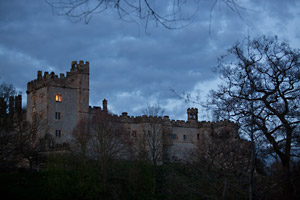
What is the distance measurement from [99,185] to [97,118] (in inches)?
514

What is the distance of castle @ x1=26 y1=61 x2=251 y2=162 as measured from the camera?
40.7m

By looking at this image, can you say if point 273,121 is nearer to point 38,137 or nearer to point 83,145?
point 83,145

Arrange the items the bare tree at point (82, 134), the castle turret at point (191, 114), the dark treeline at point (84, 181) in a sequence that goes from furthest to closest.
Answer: the castle turret at point (191, 114) → the bare tree at point (82, 134) → the dark treeline at point (84, 181)

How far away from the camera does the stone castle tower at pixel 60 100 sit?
133 feet

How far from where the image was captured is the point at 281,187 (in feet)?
38.0

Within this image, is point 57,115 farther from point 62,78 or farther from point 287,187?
point 287,187

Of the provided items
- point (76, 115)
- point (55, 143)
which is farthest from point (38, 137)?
point (76, 115)

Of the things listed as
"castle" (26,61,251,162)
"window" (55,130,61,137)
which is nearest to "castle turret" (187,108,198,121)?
"castle" (26,61,251,162)

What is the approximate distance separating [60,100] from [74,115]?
2139 millimetres

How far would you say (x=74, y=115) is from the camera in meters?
41.9

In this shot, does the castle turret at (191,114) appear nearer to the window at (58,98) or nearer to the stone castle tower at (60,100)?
the stone castle tower at (60,100)

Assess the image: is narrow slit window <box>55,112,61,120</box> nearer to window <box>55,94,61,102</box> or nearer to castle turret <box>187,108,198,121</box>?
window <box>55,94,61,102</box>

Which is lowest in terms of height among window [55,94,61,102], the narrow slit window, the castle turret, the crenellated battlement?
the narrow slit window

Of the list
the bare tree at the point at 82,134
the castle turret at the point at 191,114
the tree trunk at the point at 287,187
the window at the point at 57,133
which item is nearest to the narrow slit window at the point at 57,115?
the window at the point at 57,133
